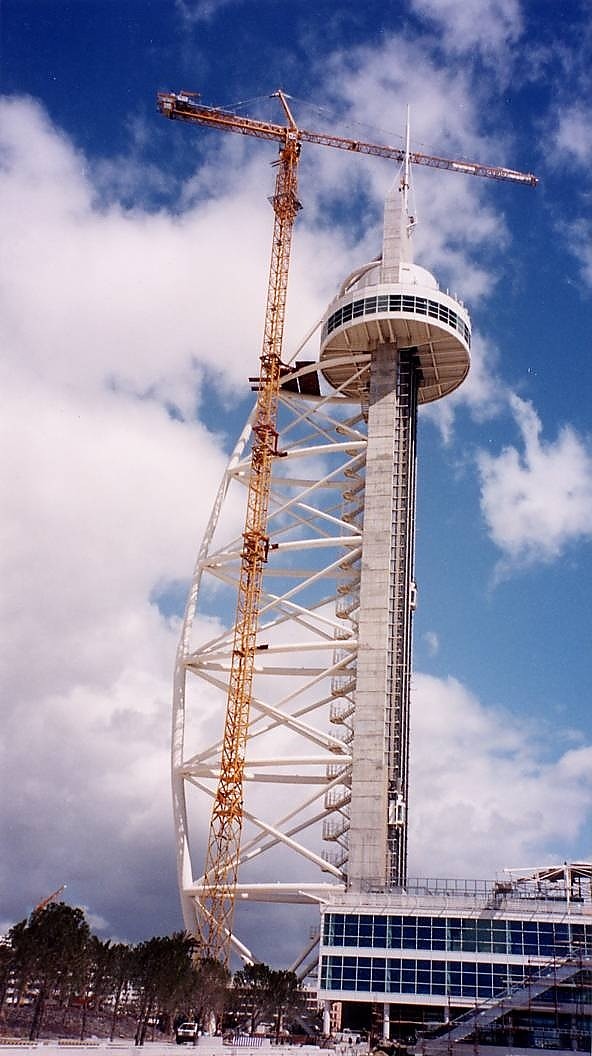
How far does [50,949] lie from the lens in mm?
72000

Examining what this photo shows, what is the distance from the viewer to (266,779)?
87125mm

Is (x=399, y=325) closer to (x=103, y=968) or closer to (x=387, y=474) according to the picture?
(x=387, y=474)

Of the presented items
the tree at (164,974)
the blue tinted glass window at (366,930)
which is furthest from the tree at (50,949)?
the blue tinted glass window at (366,930)

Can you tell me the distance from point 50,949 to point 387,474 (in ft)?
148

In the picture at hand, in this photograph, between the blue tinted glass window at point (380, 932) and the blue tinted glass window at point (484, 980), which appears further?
the blue tinted glass window at point (380, 932)

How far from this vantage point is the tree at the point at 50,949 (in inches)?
2830

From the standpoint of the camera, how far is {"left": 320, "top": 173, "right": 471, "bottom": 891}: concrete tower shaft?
A: 8281 cm

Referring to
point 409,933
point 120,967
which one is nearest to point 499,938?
point 409,933

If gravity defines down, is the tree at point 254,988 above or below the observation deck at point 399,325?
below

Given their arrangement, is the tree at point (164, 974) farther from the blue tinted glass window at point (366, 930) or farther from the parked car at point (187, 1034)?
the blue tinted glass window at point (366, 930)

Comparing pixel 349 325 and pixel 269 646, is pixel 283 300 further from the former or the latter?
pixel 269 646

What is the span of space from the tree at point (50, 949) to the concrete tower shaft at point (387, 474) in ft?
65.1

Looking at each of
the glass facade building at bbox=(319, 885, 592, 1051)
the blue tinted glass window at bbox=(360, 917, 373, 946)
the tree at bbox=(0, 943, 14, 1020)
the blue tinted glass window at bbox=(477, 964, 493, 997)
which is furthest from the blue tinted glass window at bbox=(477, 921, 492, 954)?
the tree at bbox=(0, 943, 14, 1020)

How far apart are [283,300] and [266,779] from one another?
4676 centimetres
